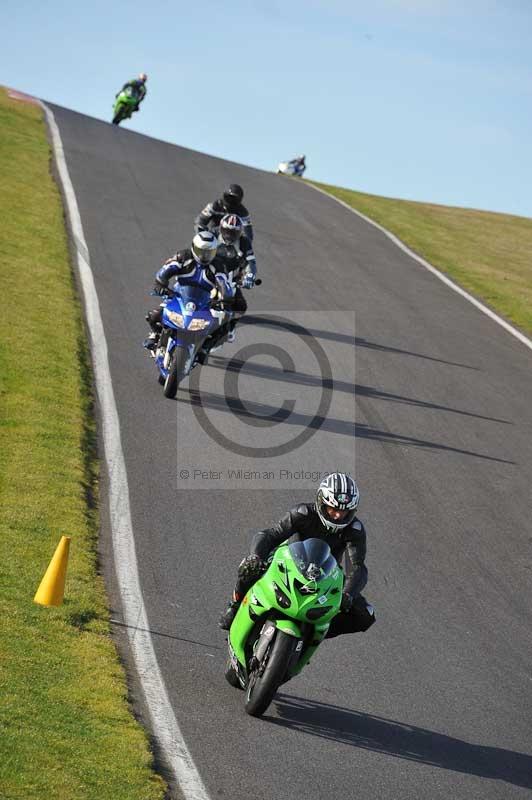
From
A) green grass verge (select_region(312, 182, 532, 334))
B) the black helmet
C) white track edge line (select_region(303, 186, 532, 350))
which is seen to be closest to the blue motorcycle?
the black helmet

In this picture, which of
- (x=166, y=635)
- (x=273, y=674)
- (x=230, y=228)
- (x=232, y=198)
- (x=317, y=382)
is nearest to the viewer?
(x=273, y=674)

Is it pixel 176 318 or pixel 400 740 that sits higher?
pixel 176 318

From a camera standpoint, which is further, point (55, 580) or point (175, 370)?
point (175, 370)

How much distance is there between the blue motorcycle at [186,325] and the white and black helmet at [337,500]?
7.12m

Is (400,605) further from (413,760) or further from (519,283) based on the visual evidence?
(519,283)

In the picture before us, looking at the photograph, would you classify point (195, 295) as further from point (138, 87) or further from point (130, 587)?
point (138, 87)

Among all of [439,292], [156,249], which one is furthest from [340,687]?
[439,292]

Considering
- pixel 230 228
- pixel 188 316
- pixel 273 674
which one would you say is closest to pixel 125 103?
pixel 230 228

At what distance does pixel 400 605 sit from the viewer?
1052cm

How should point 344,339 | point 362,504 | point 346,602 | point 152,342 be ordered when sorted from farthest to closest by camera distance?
point 344,339 → point 152,342 → point 362,504 → point 346,602

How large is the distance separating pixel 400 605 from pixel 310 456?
415 cm

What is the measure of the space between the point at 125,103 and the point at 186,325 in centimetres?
3100

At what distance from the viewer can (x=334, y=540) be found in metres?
8.58

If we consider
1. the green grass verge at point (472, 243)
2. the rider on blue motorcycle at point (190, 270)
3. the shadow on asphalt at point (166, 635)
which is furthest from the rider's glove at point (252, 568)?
the green grass verge at point (472, 243)
